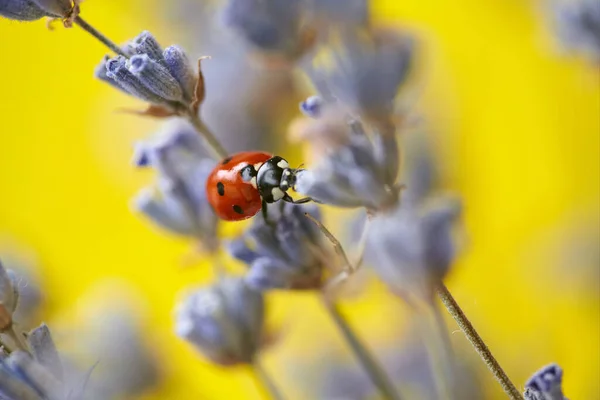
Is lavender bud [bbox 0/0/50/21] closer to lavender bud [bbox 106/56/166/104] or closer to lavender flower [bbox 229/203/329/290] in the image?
lavender bud [bbox 106/56/166/104]

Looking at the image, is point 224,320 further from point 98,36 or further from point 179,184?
point 98,36

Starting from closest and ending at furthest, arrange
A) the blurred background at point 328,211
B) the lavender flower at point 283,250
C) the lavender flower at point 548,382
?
the lavender flower at point 548,382
the lavender flower at point 283,250
the blurred background at point 328,211

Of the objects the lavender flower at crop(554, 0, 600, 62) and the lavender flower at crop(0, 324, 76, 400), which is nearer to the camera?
the lavender flower at crop(0, 324, 76, 400)

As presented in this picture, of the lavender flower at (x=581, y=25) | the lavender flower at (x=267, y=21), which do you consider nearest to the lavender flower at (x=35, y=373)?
the lavender flower at (x=267, y=21)

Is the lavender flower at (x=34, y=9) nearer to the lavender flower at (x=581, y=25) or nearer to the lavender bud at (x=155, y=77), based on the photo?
the lavender bud at (x=155, y=77)

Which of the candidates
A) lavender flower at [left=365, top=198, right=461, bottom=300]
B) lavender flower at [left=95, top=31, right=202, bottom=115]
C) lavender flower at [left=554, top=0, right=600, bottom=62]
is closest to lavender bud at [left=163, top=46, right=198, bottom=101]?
lavender flower at [left=95, top=31, right=202, bottom=115]

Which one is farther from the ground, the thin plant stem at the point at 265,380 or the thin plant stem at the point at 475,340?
the thin plant stem at the point at 265,380

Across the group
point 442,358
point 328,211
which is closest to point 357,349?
point 442,358
